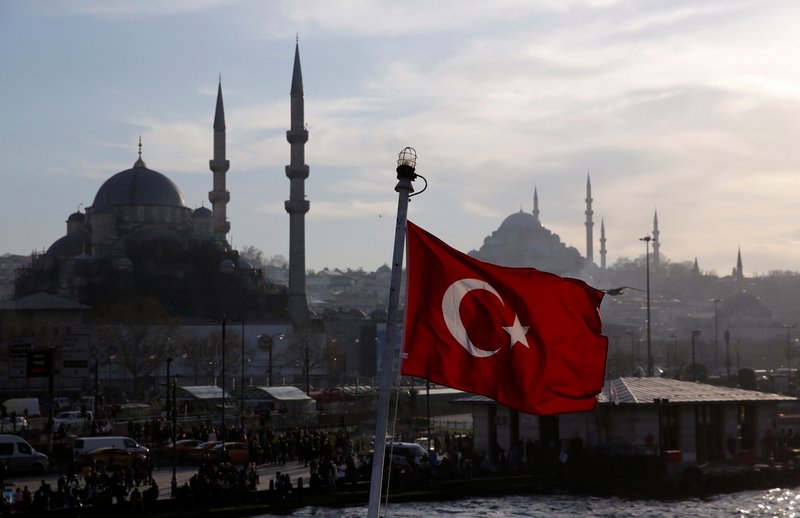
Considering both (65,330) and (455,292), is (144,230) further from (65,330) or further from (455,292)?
(455,292)

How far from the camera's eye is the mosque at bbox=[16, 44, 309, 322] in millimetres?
80750

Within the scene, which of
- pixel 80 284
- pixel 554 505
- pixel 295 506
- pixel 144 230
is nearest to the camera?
pixel 295 506

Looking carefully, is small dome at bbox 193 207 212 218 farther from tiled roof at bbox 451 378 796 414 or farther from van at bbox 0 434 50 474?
van at bbox 0 434 50 474

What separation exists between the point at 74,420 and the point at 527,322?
3548 centimetres

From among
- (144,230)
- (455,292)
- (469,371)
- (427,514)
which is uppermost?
(144,230)

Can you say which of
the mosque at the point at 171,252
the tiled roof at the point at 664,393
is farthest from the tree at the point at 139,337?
the tiled roof at the point at 664,393

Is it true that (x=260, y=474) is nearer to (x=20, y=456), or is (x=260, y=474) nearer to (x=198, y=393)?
(x=20, y=456)

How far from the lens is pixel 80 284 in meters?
80.8

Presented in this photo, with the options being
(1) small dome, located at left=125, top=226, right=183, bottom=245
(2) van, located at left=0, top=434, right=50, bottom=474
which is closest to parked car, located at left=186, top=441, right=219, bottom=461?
(2) van, located at left=0, top=434, right=50, bottom=474

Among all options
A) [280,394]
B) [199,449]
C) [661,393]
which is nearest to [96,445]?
[199,449]

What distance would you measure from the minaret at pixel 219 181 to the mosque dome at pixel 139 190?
106 inches

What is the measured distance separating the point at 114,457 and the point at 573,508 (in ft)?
40.2

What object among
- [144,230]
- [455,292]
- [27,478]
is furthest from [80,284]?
[455,292]

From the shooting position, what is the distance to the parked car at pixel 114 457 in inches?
1278
